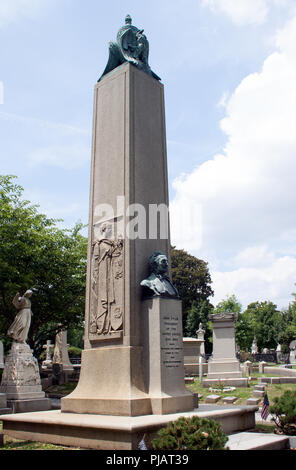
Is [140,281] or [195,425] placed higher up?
[140,281]

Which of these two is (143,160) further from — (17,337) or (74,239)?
(74,239)

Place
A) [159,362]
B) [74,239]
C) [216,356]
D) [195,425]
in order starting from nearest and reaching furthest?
1. [195,425]
2. [159,362]
3. [216,356]
4. [74,239]

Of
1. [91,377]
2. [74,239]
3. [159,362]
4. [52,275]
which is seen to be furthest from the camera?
[74,239]

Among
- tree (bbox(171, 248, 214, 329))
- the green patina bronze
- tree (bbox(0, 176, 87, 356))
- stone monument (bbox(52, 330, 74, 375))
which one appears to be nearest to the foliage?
tree (bbox(171, 248, 214, 329))

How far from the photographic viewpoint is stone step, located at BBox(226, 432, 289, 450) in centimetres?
709

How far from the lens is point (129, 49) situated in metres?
11.6

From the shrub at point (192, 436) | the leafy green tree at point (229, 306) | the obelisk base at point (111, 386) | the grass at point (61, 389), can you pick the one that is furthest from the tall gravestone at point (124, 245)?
the leafy green tree at point (229, 306)

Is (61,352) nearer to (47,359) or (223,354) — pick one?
(47,359)

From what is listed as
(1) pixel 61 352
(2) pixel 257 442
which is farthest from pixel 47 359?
(2) pixel 257 442

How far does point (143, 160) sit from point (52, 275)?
49.2ft

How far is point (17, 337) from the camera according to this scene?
17047mm

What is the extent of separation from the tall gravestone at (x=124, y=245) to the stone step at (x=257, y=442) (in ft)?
4.66

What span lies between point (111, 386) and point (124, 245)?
2927 millimetres

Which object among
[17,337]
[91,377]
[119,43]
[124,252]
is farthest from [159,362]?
[17,337]
